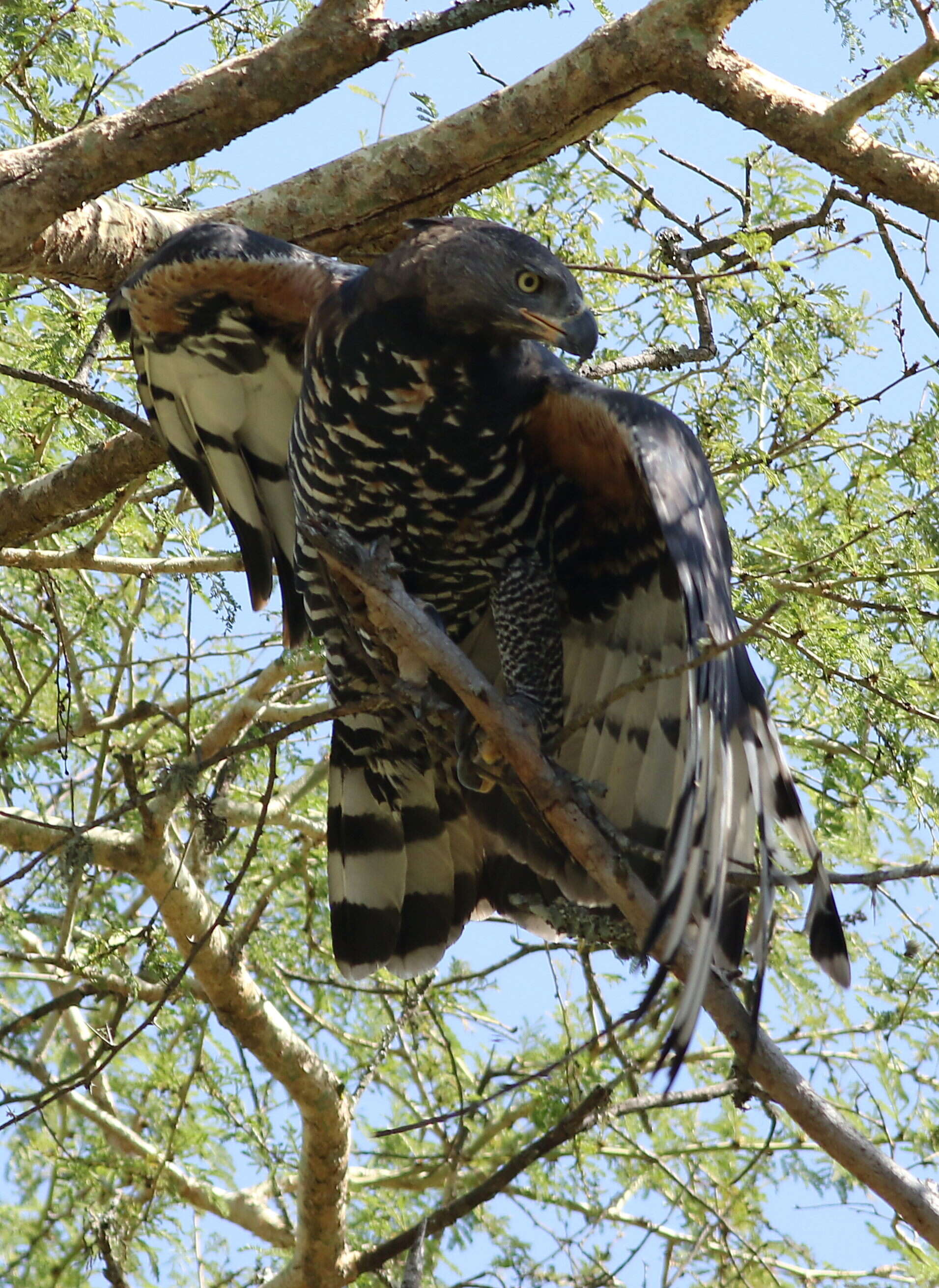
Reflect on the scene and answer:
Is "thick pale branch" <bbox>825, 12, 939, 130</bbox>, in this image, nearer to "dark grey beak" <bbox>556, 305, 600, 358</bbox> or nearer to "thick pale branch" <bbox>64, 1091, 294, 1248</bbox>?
"dark grey beak" <bbox>556, 305, 600, 358</bbox>

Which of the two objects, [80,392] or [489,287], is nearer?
[489,287]

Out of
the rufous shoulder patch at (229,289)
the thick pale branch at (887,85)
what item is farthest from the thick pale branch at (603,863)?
the thick pale branch at (887,85)

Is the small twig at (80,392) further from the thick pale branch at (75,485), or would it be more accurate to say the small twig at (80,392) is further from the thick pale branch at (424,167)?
the thick pale branch at (424,167)

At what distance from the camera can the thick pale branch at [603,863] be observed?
2.25m

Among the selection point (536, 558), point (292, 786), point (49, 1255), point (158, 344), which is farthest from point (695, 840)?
point (49, 1255)

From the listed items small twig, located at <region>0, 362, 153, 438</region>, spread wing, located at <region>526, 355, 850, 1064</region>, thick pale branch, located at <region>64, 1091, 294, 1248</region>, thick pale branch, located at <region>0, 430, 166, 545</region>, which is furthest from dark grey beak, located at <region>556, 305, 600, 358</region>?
thick pale branch, located at <region>64, 1091, 294, 1248</region>

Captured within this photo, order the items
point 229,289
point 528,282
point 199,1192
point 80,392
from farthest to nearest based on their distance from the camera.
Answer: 1. point 199,1192
2. point 229,289
3. point 80,392
4. point 528,282

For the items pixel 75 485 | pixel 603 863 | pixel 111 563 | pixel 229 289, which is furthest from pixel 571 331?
pixel 111 563

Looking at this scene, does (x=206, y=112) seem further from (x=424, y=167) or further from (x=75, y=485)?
(x=75, y=485)

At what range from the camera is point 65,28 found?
428 cm

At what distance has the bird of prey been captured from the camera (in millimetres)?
3301

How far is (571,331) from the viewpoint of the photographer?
131 inches

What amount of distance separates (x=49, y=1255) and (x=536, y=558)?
12.1 feet

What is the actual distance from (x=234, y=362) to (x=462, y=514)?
1.01 meters
